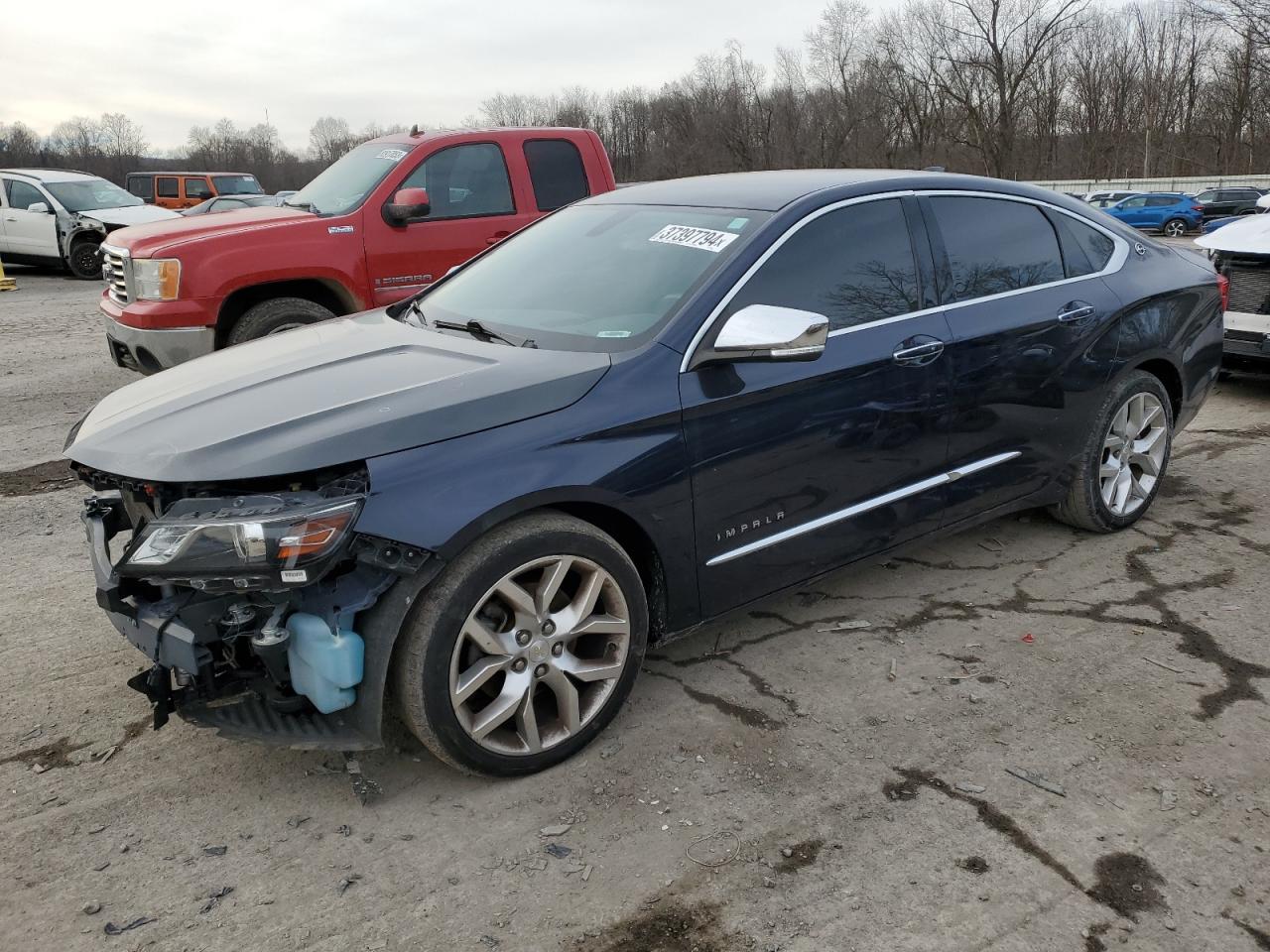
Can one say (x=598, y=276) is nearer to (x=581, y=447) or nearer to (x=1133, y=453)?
(x=581, y=447)

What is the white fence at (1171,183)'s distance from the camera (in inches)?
1784

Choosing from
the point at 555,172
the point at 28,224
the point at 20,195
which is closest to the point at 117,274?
the point at 555,172

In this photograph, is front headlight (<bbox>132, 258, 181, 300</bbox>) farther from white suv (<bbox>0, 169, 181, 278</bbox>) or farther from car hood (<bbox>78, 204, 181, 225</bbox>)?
white suv (<bbox>0, 169, 181, 278</bbox>)

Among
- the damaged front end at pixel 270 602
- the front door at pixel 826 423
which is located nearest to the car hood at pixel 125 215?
the front door at pixel 826 423

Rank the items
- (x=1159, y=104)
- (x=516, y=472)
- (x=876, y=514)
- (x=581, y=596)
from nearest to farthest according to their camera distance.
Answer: (x=516, y=472)
(x=581, y=596)
(x=876, y=514)
(x=1159, y=104)

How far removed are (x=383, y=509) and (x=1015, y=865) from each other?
5.95ft

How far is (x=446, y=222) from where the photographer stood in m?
7.36

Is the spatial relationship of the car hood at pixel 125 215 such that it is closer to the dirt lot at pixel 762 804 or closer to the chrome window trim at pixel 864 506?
the dirt lot at pixel 762 804

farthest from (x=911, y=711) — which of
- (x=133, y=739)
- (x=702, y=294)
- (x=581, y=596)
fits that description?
(x=133, y=739)

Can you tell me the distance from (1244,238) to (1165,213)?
1170 inches

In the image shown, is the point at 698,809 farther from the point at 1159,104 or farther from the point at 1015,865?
the point at 1159,104

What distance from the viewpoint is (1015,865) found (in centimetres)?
249

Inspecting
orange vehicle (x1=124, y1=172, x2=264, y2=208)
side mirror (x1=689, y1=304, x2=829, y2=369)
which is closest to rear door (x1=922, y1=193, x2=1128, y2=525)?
side mirror (x1=689, y1=304, x2=829, y2=369)

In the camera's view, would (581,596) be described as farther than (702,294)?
No
